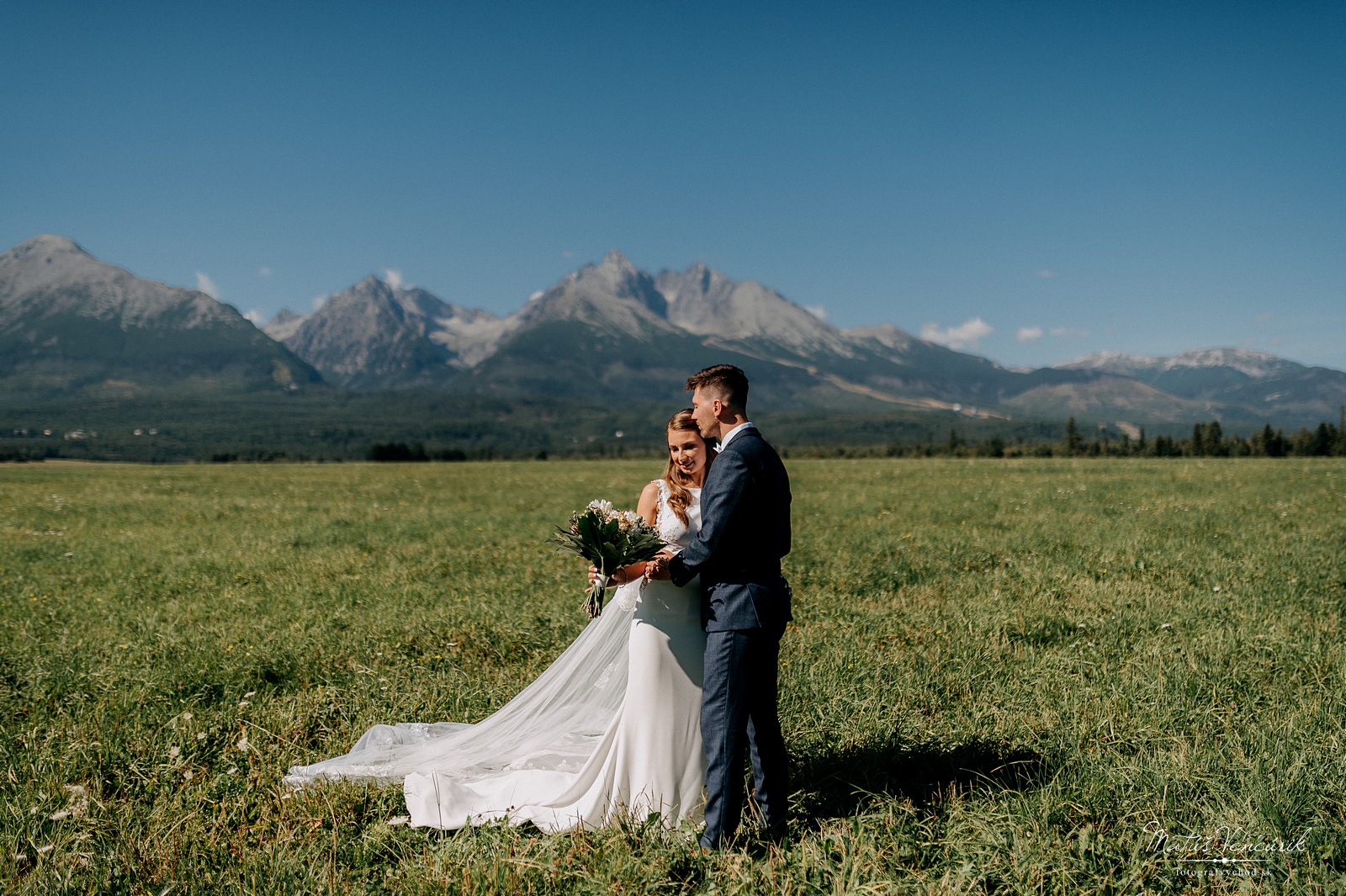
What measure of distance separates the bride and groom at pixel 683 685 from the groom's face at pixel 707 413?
0.01 m

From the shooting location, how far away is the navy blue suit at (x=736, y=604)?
167 inches

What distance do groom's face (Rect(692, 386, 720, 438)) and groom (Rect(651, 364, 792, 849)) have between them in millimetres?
35

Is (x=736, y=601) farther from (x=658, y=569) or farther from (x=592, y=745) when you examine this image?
(x=592, y=745)

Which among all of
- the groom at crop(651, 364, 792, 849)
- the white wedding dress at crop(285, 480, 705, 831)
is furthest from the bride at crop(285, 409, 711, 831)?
the groom at crop(651, 364, 792, 849)

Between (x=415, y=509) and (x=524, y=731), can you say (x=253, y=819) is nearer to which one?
(x=524, y=731)

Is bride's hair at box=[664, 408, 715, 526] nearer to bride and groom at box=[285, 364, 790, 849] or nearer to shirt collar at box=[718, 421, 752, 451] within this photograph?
bride and groom at box=[285, 364, 790, 849]

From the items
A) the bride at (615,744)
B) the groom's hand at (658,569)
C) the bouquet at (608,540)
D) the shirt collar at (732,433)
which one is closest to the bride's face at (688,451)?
the bride at (615,744)

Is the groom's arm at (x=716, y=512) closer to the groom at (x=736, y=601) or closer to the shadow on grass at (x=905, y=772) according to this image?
the groom at (x=736, y=601)

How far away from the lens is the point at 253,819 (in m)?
5.04

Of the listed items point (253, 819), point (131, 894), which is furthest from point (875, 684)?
point (131, 894)

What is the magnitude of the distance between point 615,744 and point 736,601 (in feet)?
4.53

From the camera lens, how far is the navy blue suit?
4242mm

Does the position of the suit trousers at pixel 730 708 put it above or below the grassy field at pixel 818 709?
above

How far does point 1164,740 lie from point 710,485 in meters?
4.28
